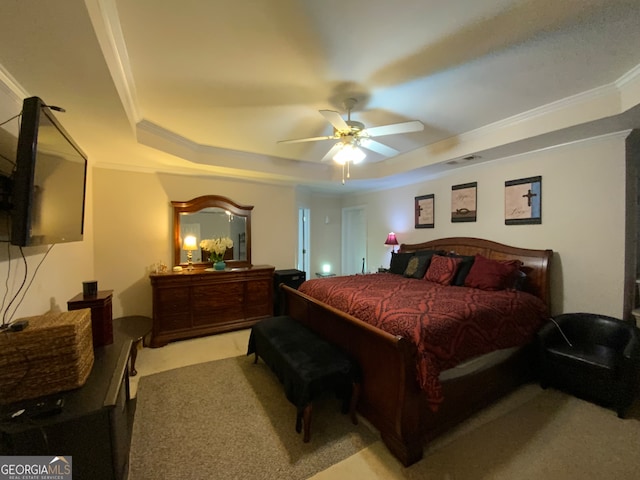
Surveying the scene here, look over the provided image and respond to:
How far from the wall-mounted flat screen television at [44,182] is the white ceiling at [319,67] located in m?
0.40

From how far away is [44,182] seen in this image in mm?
1407

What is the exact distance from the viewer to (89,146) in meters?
2.87

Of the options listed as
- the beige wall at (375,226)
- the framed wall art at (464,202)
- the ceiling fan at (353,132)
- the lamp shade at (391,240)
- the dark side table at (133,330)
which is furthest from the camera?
the lamp shade at (391,240)

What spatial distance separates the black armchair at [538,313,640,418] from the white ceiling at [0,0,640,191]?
1850mm

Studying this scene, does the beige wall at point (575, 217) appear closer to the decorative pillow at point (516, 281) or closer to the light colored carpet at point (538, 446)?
the decorative pillow at point (516, 281)

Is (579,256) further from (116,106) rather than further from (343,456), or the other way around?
(116,106)

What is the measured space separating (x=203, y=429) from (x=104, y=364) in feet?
2.85

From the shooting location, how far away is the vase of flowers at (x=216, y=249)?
403cm

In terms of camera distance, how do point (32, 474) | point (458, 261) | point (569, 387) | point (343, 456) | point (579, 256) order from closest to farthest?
point (32, 474) < point (343, 456) < point (569, 387) < point (579, 256) < point (458, 261)

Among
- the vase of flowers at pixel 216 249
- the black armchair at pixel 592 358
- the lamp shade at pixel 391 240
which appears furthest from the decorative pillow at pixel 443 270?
the vase of flowers at pixel 216 249

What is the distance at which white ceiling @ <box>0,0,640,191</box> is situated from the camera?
144 cm

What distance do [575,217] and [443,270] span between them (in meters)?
1.43

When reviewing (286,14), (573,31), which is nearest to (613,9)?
(573,31)

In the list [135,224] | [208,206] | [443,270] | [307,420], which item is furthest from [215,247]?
[443,270]
